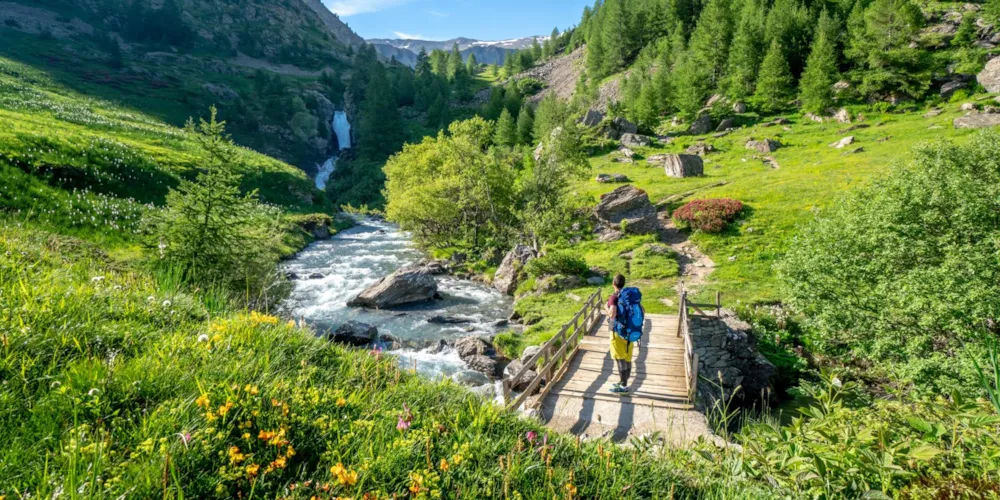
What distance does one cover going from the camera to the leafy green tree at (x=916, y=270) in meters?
12.1

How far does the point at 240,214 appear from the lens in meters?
14.9

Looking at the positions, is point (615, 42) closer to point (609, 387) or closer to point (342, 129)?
point (342, 129)

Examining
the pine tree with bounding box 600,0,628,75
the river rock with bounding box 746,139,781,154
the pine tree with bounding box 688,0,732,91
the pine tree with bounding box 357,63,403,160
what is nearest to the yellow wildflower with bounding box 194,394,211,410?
the river rock with bounding box 746,139,781,154

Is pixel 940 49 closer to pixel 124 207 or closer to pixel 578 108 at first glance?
pixel 578 108

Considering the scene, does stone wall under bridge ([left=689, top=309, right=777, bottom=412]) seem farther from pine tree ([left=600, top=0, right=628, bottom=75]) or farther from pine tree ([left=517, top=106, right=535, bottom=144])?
pine tree ([left=600, top=0, right=628, bottom=75])

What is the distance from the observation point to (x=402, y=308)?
2623 cm

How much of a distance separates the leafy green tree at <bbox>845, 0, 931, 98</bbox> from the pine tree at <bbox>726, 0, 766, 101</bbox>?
13.2 meters

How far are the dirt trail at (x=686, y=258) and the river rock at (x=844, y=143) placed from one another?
27584 millimetres

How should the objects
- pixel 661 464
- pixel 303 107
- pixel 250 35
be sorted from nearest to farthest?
pixel 661 464, pixel 303 107, pixel 250 35

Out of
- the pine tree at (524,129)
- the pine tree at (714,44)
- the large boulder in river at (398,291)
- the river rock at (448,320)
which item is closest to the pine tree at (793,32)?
the pine tree at (714,44)

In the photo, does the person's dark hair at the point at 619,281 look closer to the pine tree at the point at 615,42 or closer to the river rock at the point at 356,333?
the river rock at the point at 356,333

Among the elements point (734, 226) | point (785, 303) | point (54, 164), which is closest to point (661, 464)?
point (785, 303)

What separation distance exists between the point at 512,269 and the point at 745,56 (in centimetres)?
7368

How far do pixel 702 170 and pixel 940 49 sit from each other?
52425 millimetres
